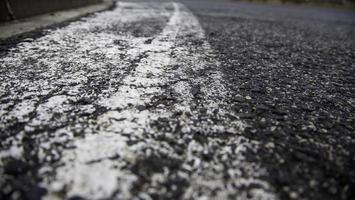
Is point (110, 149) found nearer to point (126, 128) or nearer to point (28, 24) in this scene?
point (126, 128)

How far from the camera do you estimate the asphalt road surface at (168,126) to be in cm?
80

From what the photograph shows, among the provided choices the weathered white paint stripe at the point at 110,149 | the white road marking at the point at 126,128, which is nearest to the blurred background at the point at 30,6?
the white road marking at the point at 126,128

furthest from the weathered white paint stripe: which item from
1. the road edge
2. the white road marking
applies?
the road edge

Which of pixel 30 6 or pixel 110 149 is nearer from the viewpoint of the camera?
pixel 110 149

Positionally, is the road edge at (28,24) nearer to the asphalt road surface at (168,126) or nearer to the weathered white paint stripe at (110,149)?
the asphalt road surface at (168,126)

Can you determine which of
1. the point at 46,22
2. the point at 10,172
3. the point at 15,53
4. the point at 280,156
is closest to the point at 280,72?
the point at 280,156

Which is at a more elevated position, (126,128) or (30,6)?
(30,6)

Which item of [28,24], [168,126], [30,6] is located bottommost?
[168,126]

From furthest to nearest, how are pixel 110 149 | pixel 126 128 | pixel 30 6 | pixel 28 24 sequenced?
pixel 30 6 → pixel 28 24 → pixel 126 128 → pixel 110 149

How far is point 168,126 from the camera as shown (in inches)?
42.2

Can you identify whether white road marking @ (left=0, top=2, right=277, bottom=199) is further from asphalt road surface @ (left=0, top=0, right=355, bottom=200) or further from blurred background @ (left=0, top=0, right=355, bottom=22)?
blurred background @ (left=0, top=0, right=355, bottom=22)

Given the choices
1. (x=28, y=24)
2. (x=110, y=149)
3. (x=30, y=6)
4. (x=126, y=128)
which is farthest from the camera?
(x=30, y=6)

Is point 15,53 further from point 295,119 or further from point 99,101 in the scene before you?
point 295,119

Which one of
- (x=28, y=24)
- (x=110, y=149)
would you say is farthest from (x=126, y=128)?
(x=28, y=24)
